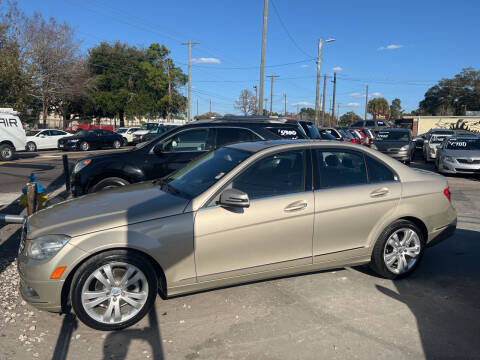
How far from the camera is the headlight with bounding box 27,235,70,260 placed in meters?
3.16

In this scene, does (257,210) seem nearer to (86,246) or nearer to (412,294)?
(86,246)

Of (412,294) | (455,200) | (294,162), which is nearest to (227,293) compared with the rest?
(294,162)

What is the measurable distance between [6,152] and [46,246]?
1696 cm

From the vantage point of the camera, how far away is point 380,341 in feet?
10.5

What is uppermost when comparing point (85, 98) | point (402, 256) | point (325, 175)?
point (85, 98)

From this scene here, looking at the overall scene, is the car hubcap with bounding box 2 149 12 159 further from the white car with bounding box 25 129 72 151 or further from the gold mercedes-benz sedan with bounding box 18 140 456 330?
the gold mercedes-benz sedan with bounding box 18 140 456 330

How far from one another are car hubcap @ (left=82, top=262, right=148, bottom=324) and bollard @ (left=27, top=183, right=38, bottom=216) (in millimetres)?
2723

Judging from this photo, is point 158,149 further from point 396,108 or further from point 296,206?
point 396,108

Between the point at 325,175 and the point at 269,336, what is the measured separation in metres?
1.72

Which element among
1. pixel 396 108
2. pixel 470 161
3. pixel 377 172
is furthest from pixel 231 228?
pixel 396 108

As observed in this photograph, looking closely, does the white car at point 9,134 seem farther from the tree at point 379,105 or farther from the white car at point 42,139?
the tree at point 379,105

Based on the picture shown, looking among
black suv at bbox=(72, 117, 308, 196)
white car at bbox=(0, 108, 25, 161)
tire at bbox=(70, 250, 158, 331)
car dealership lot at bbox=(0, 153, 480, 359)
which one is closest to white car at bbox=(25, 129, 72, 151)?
white car at bbox=(0, 108, 25, 161)

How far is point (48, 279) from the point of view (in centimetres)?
314

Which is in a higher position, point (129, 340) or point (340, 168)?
point (340, 168)
